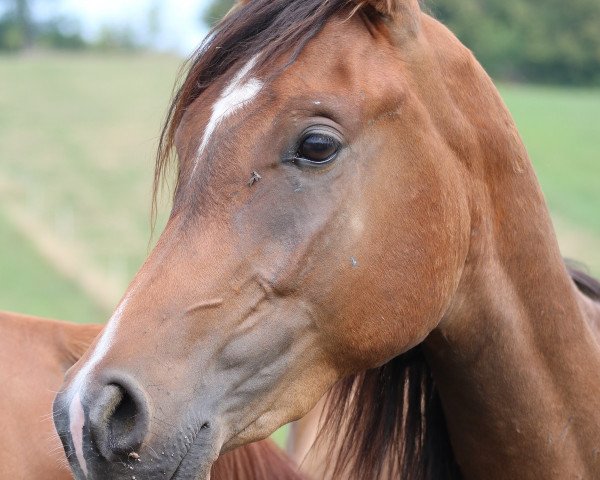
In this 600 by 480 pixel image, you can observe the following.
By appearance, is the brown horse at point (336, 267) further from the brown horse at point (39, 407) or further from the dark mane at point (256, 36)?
the brown horse at point (39, 407)

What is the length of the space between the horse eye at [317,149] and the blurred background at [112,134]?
0.66 metres

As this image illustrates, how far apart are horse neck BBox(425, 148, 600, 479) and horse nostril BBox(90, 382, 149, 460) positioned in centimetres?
100

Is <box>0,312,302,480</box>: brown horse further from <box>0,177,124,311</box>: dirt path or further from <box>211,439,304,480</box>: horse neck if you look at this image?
<box>0,177,124,311</box>: dirt path

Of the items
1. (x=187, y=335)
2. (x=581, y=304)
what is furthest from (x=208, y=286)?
(x=581, y=304)

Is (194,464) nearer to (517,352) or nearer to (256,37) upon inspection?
(517,352)

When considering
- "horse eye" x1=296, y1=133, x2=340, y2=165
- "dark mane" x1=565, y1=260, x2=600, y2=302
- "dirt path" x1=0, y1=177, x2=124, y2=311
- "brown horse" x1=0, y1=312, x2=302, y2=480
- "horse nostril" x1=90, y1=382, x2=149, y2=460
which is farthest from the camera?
"dirt path" x1=0, y1=177, x2=124, y2=311

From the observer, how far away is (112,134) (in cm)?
3569

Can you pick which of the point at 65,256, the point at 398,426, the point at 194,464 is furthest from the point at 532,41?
the point at 194,464

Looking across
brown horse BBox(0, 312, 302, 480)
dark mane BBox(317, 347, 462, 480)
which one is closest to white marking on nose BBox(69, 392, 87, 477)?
brown horse BBox(0, 312, 302, 480)

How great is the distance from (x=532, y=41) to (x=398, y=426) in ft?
210

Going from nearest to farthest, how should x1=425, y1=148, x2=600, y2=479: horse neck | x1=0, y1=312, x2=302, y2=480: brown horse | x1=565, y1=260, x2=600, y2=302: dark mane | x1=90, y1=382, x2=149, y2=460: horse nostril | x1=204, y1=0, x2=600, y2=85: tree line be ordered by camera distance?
x1=90, y1=382, x2=149, y2=460: horse nostril
x1=425, y1=148, x2=600, y2=479: horse neck
x1=0, y1=312, x2=302, y2=480: brown horse
x1=565, y1=260, x2=600, y2=302: dark mane
x1=204, y1=0, x2=600, y2=85: tree line

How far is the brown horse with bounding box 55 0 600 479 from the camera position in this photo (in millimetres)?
2059

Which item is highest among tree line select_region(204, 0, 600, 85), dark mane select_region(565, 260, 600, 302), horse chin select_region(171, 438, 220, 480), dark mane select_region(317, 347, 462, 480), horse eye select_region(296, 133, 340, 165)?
horse eye select_region(296, 133, 340, 165)

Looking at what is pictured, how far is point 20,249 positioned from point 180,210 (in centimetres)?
1784
